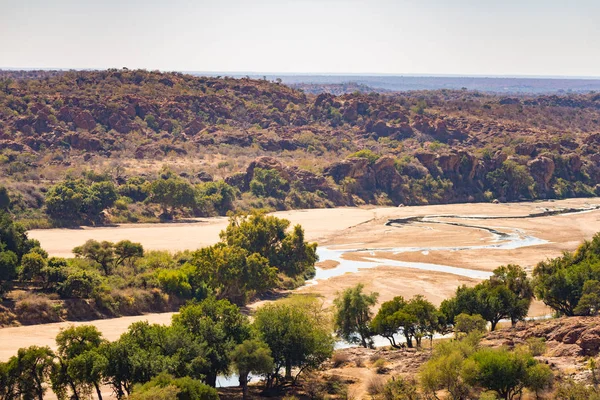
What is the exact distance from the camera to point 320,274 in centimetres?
6925

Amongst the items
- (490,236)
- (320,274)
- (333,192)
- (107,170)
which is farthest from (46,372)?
(333,192)

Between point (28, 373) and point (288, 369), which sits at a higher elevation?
point (28, 373)

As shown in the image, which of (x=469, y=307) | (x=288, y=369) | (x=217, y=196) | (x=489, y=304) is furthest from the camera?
(x=217, y=196)

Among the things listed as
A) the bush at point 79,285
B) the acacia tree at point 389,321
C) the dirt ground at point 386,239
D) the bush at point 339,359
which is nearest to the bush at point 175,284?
the dirt ground at point 386,239

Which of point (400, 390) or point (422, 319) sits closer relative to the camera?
point (400, 390)

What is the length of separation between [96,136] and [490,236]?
72928 millimetres

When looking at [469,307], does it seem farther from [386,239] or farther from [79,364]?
[386,239]

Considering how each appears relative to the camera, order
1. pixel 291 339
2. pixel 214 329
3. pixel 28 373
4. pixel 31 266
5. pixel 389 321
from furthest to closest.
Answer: pixel 31 266, pixel 389 321, pixel 291 339, pixel 214 329, pixel 28 373

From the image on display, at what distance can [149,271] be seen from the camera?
58.9 meters

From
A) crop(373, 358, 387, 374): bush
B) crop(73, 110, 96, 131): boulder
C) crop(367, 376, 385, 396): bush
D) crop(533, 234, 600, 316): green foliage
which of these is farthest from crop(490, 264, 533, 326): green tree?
crop(73, 110, 96, 131): boulder

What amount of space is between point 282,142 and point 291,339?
109997 mm

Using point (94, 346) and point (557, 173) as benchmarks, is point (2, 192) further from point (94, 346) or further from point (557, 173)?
point (557, 173)

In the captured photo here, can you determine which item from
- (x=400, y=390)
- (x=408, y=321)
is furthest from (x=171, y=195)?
(x=400, y=390)

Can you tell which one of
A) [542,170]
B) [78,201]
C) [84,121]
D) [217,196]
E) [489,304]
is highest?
[84,121]
